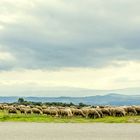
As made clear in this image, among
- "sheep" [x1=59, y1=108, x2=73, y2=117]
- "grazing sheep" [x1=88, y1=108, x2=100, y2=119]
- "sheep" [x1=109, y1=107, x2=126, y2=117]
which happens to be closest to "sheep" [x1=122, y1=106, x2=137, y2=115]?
"sheep" [x1=109, y1=107, x2=126, y2=117]

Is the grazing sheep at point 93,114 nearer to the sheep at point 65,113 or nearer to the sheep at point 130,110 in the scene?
the sheep at point 65,113

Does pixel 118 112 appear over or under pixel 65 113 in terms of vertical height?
over

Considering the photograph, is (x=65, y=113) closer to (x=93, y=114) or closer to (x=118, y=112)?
(x=93, y=114)

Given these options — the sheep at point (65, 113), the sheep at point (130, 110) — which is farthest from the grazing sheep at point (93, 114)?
the sheep at point (130, 110)

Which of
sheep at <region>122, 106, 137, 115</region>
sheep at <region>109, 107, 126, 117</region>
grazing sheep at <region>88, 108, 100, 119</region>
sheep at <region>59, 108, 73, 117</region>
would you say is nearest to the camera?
grazing sheep at <region>88, 108, 100, 119</region>

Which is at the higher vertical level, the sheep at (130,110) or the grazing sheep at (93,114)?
the sheep at (130,110)

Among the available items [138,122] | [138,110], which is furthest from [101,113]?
[138,122]

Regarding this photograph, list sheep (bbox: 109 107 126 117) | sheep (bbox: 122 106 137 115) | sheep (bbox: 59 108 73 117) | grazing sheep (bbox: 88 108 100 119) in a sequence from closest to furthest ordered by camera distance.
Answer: grazing sheep (bbox: 88 108 100 119), sheep (bbox: 59 108 73 117), sheep (bbox: 109 107 126 117), sheep (bbox: 122 106 137 115)

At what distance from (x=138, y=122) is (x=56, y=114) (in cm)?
1275

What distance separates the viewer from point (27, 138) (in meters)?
27.0

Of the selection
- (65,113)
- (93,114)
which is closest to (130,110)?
(93,114)

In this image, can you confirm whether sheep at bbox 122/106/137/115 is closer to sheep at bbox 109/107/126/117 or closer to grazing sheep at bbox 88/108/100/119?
sheep at bbox 109/107/126/117

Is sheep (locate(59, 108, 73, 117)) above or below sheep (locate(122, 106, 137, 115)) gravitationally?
below

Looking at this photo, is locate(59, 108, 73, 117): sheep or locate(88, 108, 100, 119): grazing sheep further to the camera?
locate(59, 108, 73, 117): sheep
